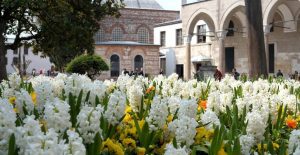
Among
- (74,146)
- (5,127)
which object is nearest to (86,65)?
(5,127)

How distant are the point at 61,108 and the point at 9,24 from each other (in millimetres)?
15398

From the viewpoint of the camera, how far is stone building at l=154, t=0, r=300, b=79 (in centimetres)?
2831

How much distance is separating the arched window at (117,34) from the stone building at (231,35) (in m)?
11.0

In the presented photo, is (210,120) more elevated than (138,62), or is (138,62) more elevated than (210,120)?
(138,62)

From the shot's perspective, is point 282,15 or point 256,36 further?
point 282,15

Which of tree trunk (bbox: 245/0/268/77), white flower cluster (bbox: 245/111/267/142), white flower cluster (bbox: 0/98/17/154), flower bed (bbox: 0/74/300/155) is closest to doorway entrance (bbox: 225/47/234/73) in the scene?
tree trunk (bbox: 245/0/268/77)

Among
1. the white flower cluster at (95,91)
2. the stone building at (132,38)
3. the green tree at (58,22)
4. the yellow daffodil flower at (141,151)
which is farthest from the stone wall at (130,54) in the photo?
the yellow daffodil flower at (141,151)

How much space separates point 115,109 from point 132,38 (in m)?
49.2

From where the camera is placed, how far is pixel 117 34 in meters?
51.0

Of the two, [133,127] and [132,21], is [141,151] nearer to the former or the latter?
[133,127]

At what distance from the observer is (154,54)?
43.2 m

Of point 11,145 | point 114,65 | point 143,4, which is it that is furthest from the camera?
point 143,4

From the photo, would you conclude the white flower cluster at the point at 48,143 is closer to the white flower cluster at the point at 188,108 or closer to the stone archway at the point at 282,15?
the white flower cluster at the point at 188,108

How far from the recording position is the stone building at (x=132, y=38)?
41031 millimetres
